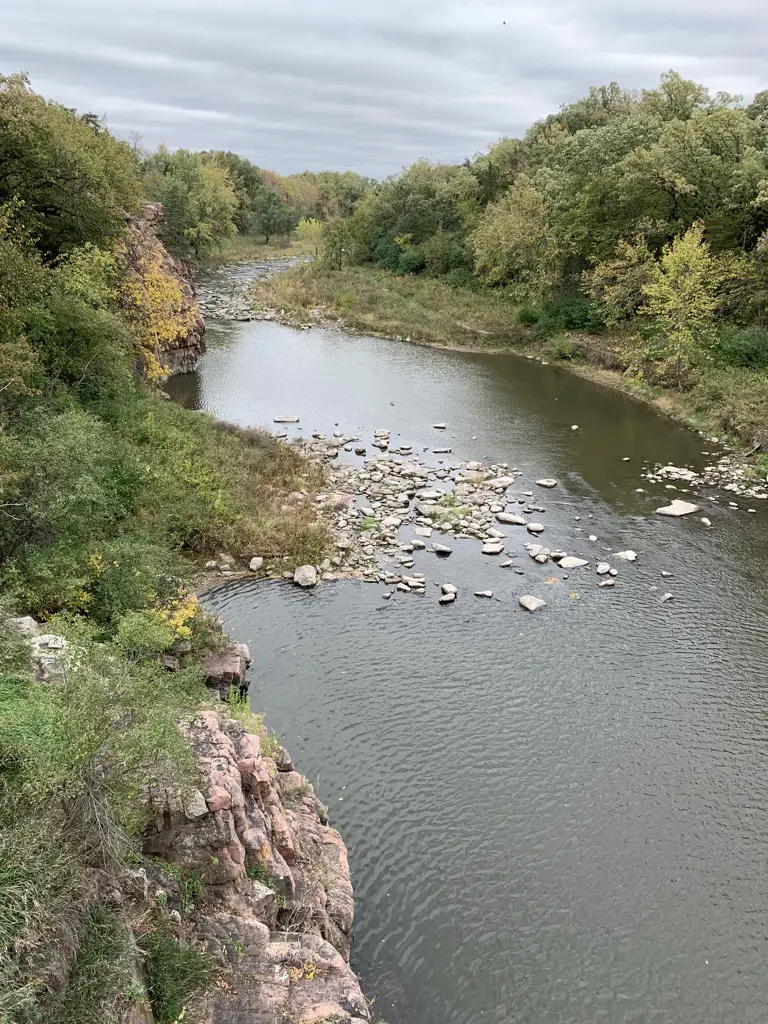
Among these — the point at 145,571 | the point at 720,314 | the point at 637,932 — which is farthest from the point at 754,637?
the point at 720,314

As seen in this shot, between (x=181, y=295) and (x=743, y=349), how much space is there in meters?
32.2

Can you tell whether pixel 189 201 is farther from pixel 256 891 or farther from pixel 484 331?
pixel 256 891

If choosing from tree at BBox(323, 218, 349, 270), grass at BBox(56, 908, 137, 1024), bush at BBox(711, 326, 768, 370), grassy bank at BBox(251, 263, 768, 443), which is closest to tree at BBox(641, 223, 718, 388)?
bush at BBox(711, 326, 768, 370)

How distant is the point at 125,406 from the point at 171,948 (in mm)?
20228

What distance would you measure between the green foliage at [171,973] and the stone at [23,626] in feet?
18.5

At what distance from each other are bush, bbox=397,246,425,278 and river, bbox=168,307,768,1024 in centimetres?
5289

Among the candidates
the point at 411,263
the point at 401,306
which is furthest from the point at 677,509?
the point at 411,263

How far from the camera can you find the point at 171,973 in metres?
8.54

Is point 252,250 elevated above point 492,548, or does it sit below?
above

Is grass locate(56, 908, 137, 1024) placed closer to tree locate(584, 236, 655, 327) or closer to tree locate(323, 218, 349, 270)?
tree locate(584, 236, 655, 327)

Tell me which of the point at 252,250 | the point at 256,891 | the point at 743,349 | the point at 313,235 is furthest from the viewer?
the point at 252,250

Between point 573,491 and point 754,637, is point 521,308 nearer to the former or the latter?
point 573,491

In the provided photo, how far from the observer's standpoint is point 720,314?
44.8 m

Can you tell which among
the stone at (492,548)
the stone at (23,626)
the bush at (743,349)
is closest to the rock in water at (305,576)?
the stone at (492,548)
